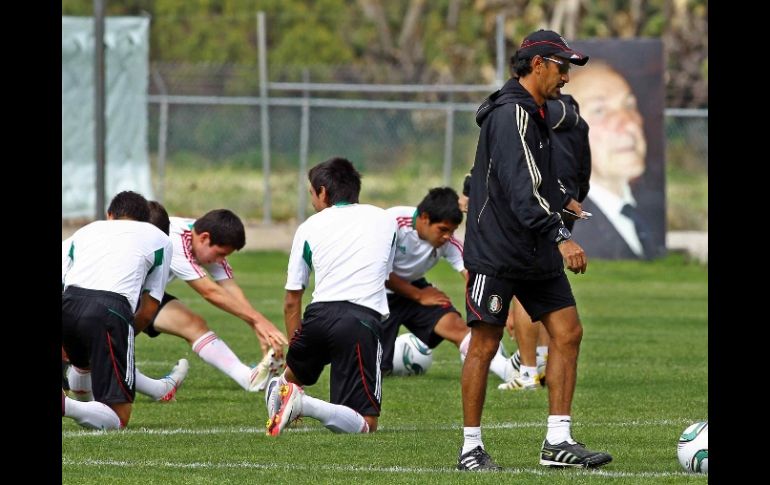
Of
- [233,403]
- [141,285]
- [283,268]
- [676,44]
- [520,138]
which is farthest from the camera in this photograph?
[676,44]

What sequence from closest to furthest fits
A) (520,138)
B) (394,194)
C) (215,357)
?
(520,138)
(215,357)
(394,194)

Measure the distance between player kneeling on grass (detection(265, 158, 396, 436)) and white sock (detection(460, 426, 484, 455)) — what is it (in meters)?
1.37

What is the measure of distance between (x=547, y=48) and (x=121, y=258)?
9.53 ft

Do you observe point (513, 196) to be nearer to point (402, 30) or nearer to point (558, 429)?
point (558, 429)

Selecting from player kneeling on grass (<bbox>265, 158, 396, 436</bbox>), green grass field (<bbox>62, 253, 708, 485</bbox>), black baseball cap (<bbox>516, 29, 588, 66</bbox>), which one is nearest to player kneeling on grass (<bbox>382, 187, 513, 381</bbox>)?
green grass field (<bbox>62, 253, 708, 485</bbox>)

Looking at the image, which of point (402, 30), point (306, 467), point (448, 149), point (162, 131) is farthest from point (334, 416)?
point (402, 30)

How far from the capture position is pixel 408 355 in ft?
37.4

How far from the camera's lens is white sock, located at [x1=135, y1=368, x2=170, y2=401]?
31.9 ft

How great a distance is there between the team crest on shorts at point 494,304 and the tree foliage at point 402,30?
28.1 meters

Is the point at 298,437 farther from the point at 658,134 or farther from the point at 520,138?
the point at 658,134

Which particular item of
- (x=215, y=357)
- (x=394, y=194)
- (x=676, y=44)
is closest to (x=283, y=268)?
(x=394, y=194)

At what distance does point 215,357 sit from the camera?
1039cm

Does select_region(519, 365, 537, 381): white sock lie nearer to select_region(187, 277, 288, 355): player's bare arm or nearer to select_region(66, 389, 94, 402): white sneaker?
select_region(187, 277, 288, 355): player's bare arm
